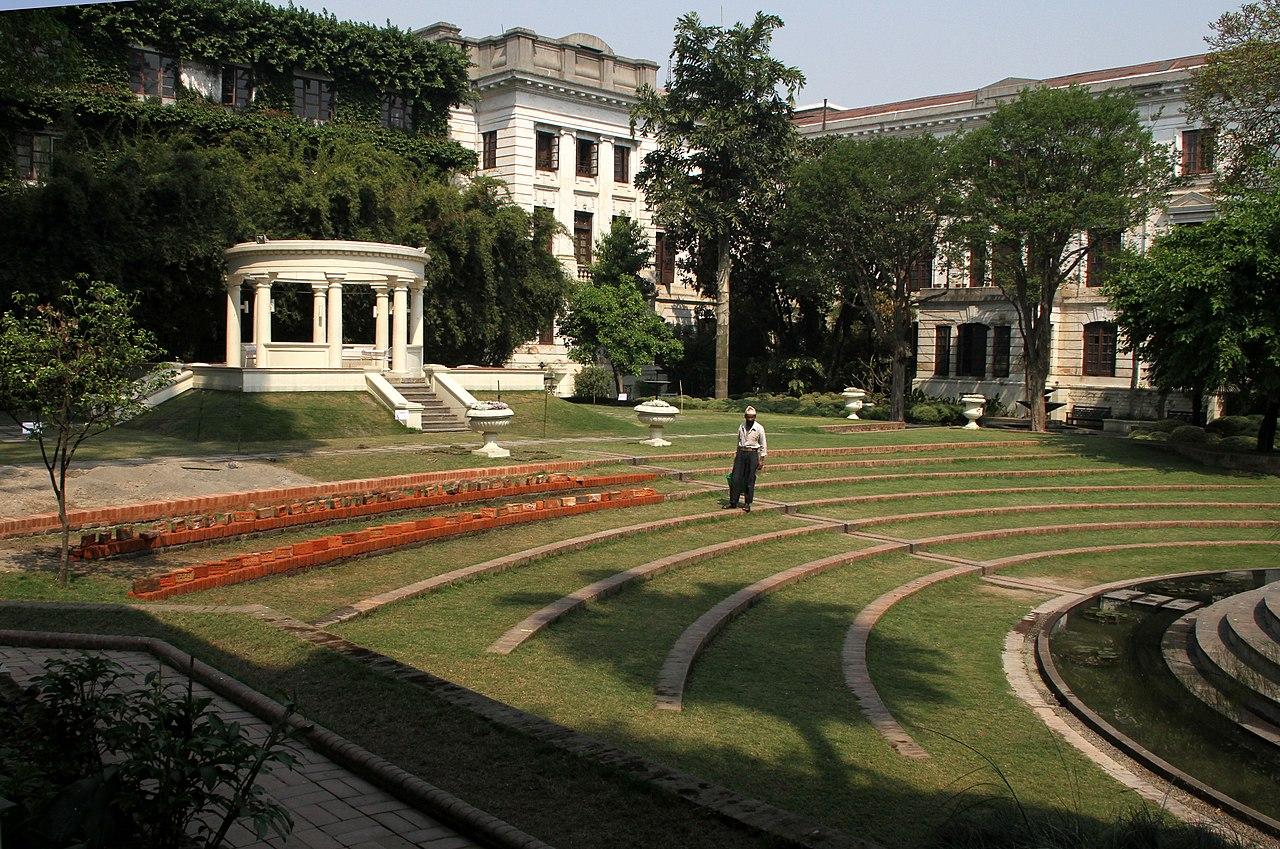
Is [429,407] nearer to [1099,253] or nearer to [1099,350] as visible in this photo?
[1099,253]

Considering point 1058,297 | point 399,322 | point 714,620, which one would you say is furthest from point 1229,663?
point 1058,297

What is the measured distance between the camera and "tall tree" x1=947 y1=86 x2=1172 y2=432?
1326 inches

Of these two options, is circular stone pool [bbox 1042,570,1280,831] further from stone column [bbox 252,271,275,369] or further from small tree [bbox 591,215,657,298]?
small tree [bbox 591,215,657,298]

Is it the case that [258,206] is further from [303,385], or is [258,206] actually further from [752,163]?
[752,163]

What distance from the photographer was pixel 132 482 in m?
15.7

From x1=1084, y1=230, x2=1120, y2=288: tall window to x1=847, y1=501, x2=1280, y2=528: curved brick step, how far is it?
11.2 meters

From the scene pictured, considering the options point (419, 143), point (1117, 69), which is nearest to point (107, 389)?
point (419, 143)

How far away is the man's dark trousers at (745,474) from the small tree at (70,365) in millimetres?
9186

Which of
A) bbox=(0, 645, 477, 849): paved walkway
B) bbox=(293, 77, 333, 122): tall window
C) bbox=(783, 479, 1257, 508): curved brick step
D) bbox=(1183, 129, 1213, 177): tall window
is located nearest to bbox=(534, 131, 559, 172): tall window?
bbox=(293, 77, 333, 122): tall window

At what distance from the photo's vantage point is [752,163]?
42406 mm

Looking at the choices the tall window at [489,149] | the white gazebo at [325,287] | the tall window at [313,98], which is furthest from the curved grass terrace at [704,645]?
the tall window at [489,149]

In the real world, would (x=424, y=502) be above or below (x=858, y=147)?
below

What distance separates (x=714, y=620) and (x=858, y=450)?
15030 millimetres

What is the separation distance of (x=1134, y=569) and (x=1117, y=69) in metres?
34.9
